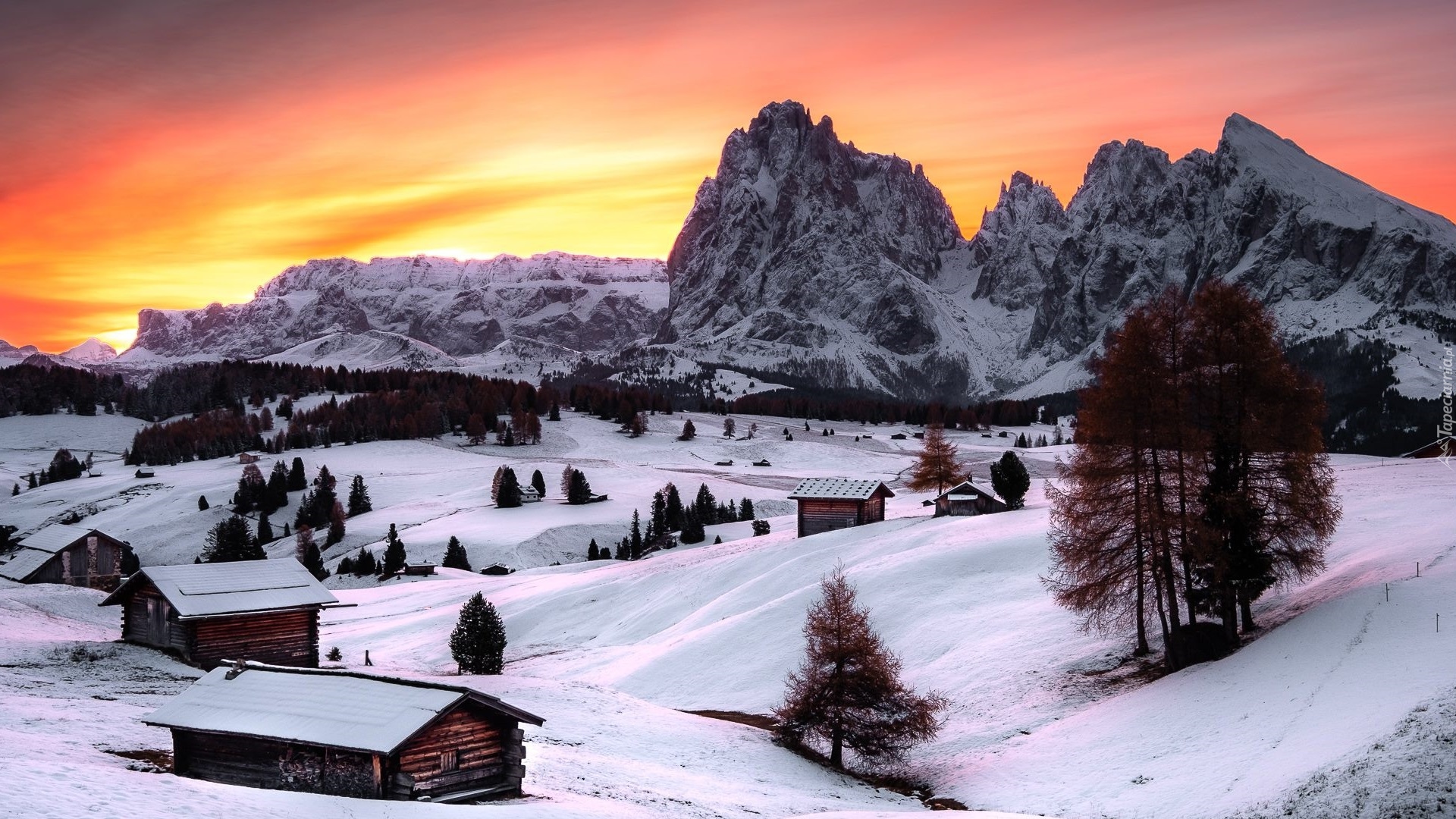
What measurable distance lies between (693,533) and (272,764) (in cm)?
8989

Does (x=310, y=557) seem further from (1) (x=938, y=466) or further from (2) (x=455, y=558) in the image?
(1) (x=938, y=466)

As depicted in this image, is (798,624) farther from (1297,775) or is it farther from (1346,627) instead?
(1297,775)

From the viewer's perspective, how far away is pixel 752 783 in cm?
3319

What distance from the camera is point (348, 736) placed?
84.4ft

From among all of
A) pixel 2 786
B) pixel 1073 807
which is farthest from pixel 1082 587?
pixel 2 786

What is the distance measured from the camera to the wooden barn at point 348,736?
2594 cm

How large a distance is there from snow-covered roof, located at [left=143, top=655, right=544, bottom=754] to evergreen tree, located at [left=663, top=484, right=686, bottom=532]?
94027 mm

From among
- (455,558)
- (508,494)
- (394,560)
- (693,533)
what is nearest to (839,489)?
(693,533)

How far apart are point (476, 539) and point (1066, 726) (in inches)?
3681

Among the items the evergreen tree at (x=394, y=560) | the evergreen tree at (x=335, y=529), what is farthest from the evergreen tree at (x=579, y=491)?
the evergreen tree at (x=394, y=560)

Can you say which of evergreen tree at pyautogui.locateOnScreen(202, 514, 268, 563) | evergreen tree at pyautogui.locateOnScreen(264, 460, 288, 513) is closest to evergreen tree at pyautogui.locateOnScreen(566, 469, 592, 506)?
evergreen tree at pyautogui.locateOnScreen(264, 460, 288, 513)

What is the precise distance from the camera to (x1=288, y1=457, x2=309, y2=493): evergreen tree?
159250 mm

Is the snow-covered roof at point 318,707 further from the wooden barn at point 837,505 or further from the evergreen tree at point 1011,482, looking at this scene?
the evergreen tree at point 1011,482

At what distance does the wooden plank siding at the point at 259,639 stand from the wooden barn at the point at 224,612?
3 cm
